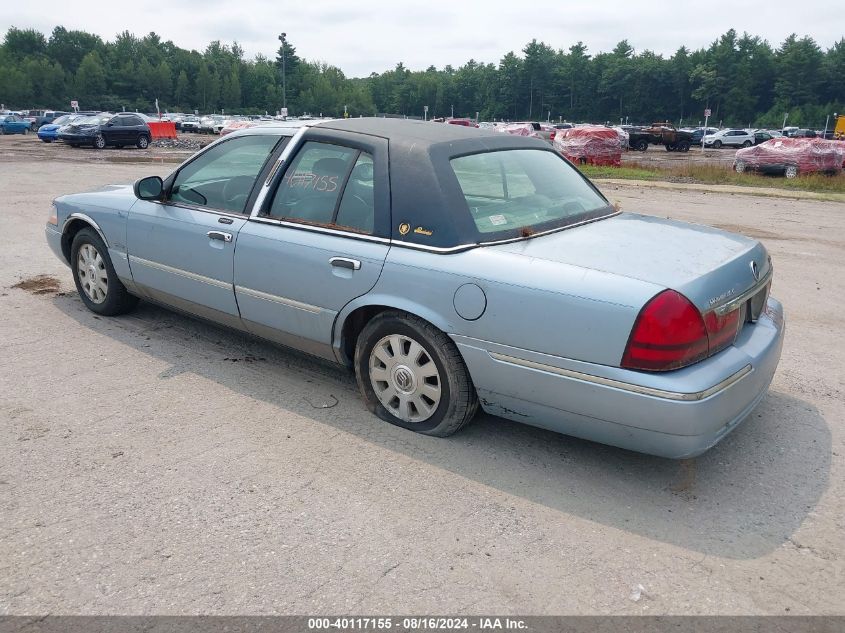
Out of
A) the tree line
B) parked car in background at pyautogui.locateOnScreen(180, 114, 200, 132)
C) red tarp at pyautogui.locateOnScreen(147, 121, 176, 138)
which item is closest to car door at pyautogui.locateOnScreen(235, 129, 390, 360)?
red tarp at pyautogui.locateOnScreen(147, 121, 176, 138)

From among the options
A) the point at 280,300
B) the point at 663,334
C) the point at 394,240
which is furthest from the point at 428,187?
the point at 663,334

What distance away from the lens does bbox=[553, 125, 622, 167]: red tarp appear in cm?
2683

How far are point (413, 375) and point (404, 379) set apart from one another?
0.24 feet

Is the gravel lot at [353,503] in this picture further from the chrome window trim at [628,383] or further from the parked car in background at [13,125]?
the parked car in background at [13,125]

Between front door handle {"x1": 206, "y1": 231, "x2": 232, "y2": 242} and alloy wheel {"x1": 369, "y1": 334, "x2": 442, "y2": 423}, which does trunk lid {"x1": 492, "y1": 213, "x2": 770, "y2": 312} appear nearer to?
alloy wheel {"x1": 369, "y1": 334, "x2": 442, "y2": 423}

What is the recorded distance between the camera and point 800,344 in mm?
5539

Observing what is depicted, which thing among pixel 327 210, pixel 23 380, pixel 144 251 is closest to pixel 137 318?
pixel 144 251

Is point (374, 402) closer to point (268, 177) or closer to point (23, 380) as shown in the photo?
point (268, 177)

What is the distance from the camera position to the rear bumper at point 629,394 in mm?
3049

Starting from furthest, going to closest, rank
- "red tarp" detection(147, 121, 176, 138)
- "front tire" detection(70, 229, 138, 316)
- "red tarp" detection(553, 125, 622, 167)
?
"red tarp" detection(147, 121, 176, 138)
"red tarp" detection(553, 125, 622, 167)
"front tire" detection(70, 229, 138, 316)

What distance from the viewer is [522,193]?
4.15m

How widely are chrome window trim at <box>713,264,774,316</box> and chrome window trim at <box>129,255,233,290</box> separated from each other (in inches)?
112

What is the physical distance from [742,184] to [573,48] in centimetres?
13638

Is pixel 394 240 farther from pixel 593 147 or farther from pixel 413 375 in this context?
pixel 593 147
